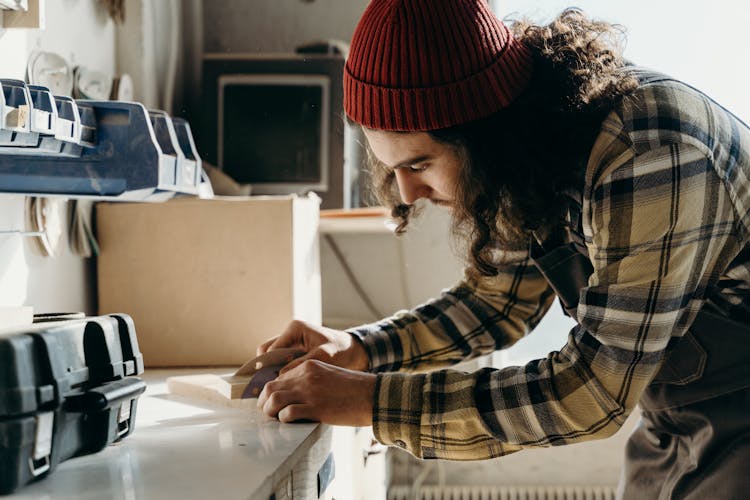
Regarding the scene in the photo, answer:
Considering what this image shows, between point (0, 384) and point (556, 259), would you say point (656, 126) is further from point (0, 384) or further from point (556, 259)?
point (0, 384)

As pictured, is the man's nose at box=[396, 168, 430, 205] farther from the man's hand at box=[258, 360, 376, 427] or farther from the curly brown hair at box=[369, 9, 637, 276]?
the man's hand at box=[258, 360, 376, 427]

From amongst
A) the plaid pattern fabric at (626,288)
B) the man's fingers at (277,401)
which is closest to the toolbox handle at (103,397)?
the man's fingers at (277,401)

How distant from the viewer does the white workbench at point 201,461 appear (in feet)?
2.57

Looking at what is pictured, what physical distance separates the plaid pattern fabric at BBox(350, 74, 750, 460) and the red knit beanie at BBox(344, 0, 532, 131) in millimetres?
145

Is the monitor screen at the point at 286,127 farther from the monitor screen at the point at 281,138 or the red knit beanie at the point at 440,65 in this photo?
the red knit beanie at the point at 440,65

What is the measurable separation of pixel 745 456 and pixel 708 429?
0.18ft

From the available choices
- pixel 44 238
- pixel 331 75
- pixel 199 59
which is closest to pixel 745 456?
pixel 44 238

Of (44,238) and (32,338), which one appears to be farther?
(44,238)

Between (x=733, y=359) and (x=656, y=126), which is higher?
(x=656, y=126)

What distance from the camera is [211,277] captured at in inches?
61.9

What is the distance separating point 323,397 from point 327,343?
0.24 m

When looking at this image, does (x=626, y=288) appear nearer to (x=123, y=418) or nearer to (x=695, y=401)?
(x=695, y=401)

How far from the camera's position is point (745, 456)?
1017 mm

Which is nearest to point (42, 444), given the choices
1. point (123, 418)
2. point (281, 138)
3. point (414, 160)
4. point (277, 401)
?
point (123, 418)
